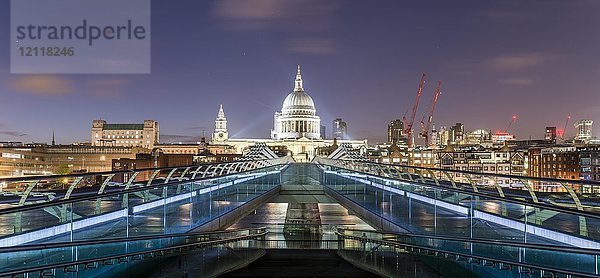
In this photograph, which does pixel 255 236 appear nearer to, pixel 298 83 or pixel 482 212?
pixel 482 212

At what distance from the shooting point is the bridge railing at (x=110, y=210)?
6.32 meters

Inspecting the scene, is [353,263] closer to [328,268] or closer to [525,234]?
[328,268]

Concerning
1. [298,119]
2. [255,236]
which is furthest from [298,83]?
[255,236]

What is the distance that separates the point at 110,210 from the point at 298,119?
167m

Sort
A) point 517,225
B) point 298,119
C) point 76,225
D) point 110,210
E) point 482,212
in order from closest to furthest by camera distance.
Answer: point 76,225 → point 517,225 → point 110,210 → point 482,212 → point 298,119

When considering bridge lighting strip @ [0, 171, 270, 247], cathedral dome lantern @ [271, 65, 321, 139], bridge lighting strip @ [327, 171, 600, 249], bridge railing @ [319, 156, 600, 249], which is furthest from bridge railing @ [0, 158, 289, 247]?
cathedral dome lantern @ [271, 65, 321, 139]

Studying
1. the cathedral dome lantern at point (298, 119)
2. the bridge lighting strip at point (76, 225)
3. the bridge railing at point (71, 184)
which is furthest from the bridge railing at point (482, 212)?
the cathedral dome lantern at point (298, 119)

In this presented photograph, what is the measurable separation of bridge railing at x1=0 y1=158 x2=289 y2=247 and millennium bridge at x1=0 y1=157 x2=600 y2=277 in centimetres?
2

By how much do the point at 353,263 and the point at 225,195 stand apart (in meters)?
3.01

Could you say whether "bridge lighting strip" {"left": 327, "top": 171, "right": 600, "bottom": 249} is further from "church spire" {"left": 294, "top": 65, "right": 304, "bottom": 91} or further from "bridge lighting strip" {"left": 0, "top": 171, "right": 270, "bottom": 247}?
"church spire" {"left": 294, "top": 65, "right": 304, "bottom": 91}

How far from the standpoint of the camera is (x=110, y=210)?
25.8 feet

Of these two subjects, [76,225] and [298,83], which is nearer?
[76,225]

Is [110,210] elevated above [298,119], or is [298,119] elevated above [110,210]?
[298,119]

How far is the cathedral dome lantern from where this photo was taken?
176m
